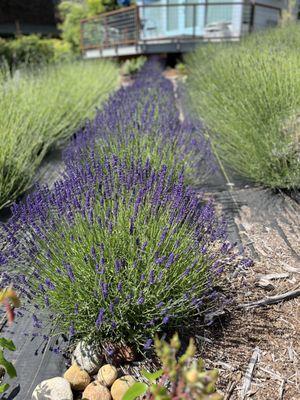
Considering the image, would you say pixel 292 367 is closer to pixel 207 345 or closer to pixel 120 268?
pixel 207 345

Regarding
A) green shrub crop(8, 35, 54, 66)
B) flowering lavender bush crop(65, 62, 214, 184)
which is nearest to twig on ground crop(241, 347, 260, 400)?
flowering lavender bush crop(65, 62, 214, 184)

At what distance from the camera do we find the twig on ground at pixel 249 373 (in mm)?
1796

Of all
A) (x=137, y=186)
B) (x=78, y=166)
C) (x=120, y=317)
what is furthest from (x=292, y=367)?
(x=78, y=166)

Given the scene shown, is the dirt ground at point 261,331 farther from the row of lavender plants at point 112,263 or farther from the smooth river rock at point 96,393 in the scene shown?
the smooth river rock at point 96,393

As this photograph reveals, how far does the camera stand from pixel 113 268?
6.32 ft

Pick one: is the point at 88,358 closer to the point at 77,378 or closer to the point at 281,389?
the point at 77,378

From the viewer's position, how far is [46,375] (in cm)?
190

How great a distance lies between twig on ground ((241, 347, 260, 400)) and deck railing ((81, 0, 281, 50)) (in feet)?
39.6

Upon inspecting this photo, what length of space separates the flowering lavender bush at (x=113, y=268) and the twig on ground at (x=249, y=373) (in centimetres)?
35

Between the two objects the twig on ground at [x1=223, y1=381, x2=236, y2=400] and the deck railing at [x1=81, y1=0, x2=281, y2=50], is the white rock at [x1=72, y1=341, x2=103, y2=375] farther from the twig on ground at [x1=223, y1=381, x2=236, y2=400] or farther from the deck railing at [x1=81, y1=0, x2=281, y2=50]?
the deck railing at [x1=81, y1=0, x2=281, y2=50]

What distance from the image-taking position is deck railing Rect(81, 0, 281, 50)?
13145 mm

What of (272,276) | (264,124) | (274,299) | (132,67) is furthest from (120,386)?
(132,67)

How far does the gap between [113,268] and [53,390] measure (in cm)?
58

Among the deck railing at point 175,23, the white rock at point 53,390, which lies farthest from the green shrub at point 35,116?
the deck railing at point 175,23
